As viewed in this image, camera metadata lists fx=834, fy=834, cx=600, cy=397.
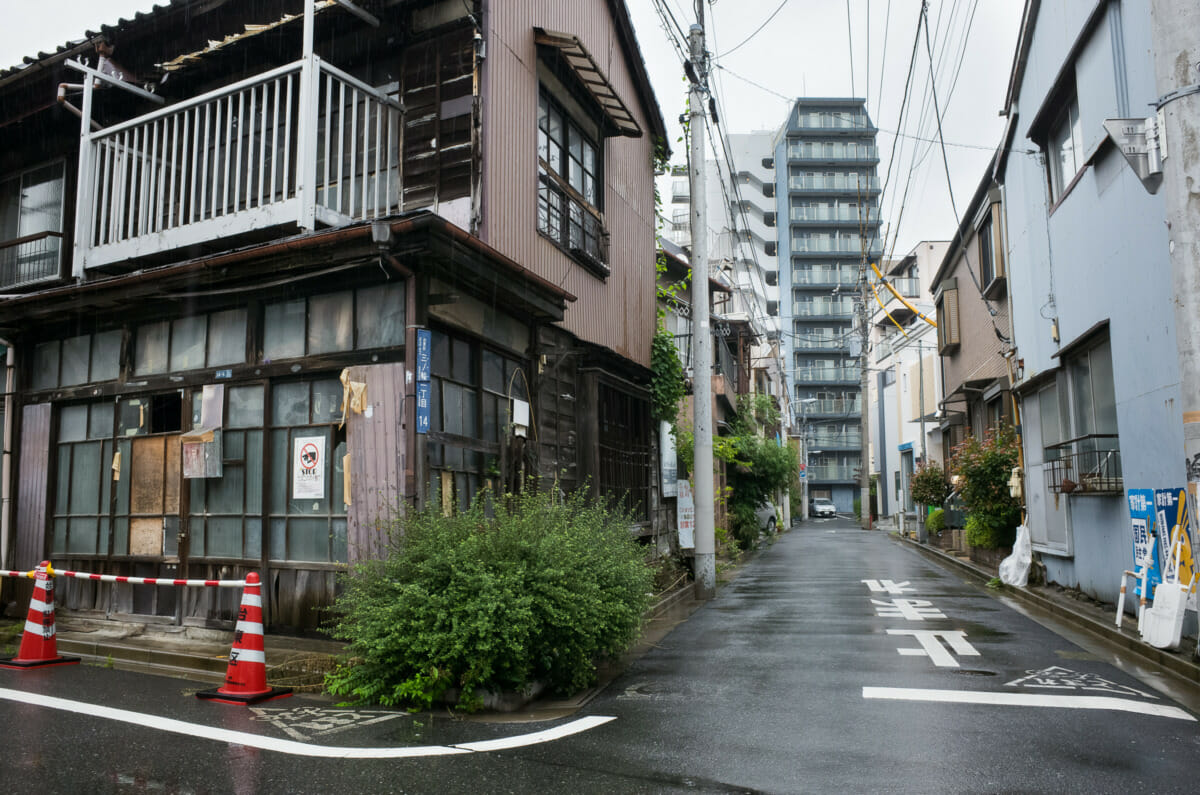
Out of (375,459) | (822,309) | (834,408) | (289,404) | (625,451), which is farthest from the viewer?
(822,309)

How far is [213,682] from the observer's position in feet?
23.8

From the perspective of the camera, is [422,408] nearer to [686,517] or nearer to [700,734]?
[700,734]

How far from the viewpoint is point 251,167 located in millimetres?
Result: 9336

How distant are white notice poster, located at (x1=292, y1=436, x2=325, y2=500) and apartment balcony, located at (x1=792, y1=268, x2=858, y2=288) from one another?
67.2 m

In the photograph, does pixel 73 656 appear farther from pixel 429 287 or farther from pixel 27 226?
pixel 27 226

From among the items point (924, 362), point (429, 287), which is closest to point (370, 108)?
point (429, 287)

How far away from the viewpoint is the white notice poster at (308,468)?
26.7 feet

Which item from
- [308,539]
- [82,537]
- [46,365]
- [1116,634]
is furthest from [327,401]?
[1116,634]

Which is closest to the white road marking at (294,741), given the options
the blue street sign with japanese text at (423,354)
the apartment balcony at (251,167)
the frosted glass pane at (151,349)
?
the blue street sign with japanese text at (423,354)

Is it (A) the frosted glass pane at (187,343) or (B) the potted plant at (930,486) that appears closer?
(A) the frosted glass pane at (187,343)

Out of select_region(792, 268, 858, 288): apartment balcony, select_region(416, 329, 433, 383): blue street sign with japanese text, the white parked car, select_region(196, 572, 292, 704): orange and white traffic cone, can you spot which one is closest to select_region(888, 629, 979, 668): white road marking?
select_region(416, 329, 433, 383): blue street sign with japanese text

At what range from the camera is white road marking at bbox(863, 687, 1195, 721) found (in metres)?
6.09

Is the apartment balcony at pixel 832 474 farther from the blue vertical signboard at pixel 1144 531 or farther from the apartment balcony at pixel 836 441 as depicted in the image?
the blue vertical signboard at pixel 1144 531

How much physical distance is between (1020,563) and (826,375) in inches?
2355
